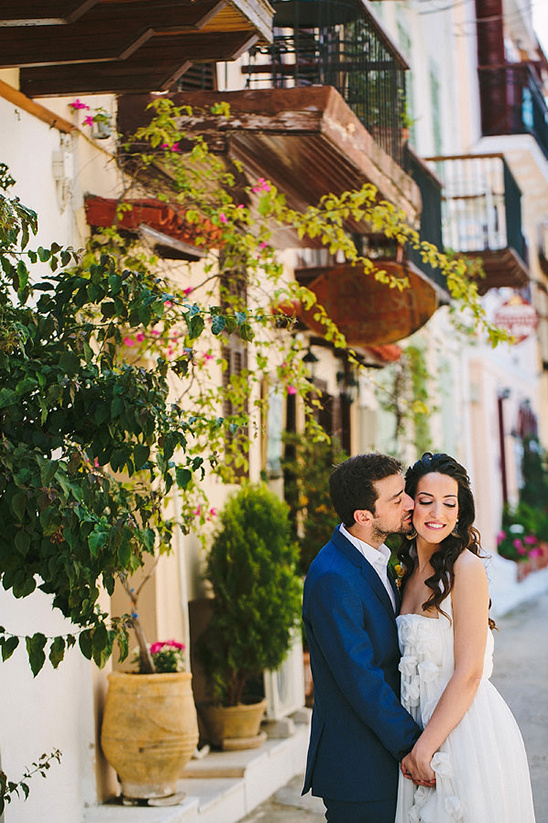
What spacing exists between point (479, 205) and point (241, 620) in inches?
427

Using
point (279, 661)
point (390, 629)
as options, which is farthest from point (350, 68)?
point (390, 629)

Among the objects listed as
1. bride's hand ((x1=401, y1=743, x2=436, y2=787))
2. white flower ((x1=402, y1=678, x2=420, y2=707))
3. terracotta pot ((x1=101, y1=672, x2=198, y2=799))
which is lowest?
terracotta pot ((x1=101, y1=672, x2=198, y2=799))

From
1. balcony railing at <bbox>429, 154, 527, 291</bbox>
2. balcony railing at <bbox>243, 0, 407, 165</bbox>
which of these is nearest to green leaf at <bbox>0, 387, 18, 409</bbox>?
balcony railing at <bbox>243, 0, 407, 165</bbox>

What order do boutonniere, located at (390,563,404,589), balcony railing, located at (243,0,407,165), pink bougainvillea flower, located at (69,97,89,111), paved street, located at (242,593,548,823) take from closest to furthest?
boutonniere, located at (390,563,404,589) < pink bougainvillea flower, located at (69,97,89,111) < paved street, located at (242,593,548,823) < balcony railing, located at (243,0,407,165)

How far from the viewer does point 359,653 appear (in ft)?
12.9

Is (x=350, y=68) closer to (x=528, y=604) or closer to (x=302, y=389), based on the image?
(x=302, y=389)

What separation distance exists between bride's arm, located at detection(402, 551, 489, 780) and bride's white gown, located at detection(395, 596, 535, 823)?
0.17 feet

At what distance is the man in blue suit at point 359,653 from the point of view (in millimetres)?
3930

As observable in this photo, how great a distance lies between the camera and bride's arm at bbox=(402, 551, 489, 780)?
153 inches

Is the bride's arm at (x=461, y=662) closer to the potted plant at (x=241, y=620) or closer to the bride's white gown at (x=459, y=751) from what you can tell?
the bride's white gown at (x=459, y=751)

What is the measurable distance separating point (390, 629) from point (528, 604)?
Answer: 47.9 ft

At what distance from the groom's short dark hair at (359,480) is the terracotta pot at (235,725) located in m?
4.06

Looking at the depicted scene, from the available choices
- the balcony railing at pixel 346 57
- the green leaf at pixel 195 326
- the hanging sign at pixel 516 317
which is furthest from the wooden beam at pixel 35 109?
the hanging sign at pixel 516 317

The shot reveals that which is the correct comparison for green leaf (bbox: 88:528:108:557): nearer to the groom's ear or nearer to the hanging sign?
the groom's ear
